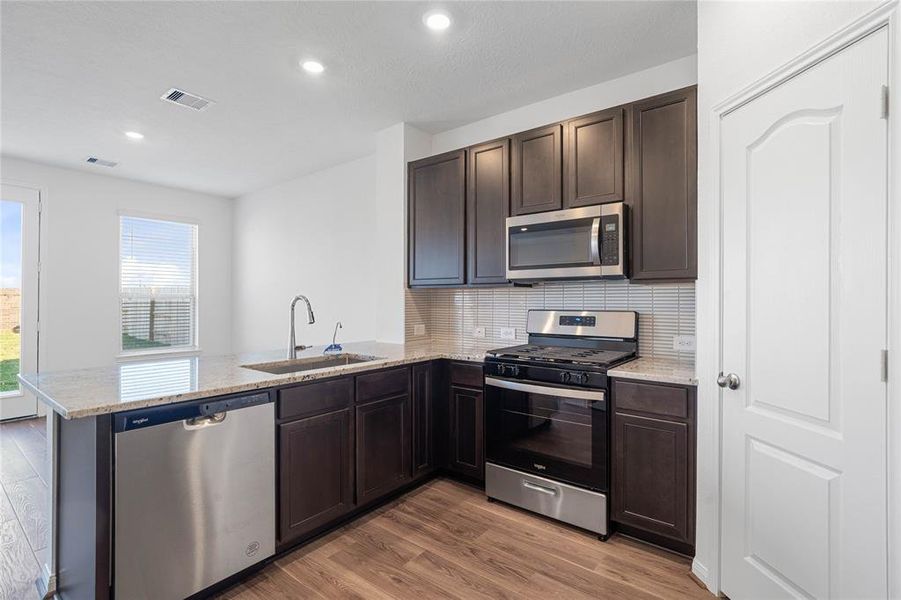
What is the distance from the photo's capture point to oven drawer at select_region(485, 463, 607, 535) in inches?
92.5

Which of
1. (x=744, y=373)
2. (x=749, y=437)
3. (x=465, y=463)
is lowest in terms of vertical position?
(x=465, y=463)

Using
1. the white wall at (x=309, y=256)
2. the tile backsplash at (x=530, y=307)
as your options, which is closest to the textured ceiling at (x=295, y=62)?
the white wall at (x=309, y=256)

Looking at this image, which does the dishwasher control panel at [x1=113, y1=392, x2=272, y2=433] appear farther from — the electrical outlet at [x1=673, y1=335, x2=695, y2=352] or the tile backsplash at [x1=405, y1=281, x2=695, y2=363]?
the electrical outlet at [x1=673, y1=335, x2=695, y2=352]

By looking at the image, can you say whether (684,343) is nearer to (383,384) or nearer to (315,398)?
(383,384)

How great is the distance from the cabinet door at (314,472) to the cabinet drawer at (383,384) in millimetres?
151

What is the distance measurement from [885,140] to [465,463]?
259cm

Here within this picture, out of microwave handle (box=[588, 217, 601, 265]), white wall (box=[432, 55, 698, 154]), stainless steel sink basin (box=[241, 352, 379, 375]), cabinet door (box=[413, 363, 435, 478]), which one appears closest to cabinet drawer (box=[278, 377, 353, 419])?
stainless steel sink basin (box=[241, 352, 379, 375])

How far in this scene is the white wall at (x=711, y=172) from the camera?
175 centimetres

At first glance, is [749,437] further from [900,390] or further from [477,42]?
[477,42]

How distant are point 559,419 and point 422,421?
0.96m

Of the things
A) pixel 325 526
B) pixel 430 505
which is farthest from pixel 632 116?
pixel 325 526

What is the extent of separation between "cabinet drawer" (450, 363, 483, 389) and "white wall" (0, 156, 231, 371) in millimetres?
4638

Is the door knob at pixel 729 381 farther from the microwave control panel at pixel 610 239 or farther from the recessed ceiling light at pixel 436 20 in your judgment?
the recessed ceiling light at pixel 436 20

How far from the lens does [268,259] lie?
18.7ft
